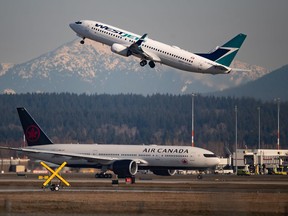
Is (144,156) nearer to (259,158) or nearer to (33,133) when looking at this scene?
(33,133)

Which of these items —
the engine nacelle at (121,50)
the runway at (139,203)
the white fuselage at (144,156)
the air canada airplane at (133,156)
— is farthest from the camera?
the white fuselage at (144,156)

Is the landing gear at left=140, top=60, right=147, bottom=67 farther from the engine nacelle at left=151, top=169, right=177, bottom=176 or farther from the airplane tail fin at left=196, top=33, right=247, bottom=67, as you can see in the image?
the engine nacelle at left=151, top=169, right=177, bottom=176

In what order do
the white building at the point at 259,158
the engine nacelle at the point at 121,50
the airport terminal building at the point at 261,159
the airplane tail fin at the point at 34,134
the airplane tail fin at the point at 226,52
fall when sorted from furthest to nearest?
1. the white building at the point at 259,158
2. the airport terminal building at the point at 261,159
3. the airplane tail fin at the point at 34,134
4. the airplane tail fin at the point at 226,52
5. the engine nacelle at the point at 121,50

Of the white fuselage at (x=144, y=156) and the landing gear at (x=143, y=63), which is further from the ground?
the landing gear at (x=143, y=63)

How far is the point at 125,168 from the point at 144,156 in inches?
313

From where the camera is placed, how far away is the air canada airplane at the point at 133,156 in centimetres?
12419

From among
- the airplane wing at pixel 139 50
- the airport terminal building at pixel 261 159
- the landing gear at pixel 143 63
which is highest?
the airplane wing at pixel 139 50

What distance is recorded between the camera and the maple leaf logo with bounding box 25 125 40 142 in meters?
133

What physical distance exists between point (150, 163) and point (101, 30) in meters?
20.5

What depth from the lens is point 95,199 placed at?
7462 centimetres

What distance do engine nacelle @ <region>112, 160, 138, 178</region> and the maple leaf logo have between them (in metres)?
17.2

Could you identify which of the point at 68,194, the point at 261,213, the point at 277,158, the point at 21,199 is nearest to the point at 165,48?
the point at 68,194

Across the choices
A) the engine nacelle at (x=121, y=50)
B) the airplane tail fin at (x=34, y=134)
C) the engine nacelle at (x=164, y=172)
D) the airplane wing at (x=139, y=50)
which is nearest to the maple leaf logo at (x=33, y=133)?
the airplane tail fin at (x=34, y=134)

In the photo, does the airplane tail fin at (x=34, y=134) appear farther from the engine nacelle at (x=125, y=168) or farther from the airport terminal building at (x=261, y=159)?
the airport terminal building at (x=261, y=159)
